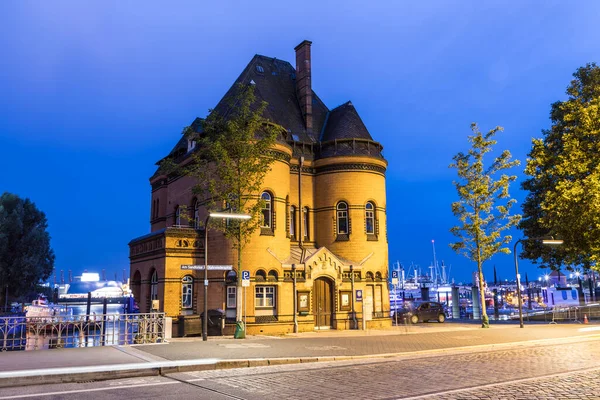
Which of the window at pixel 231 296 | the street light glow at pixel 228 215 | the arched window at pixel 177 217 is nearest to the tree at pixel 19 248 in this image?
the arched window at pixel 177 217

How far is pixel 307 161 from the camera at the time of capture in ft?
109

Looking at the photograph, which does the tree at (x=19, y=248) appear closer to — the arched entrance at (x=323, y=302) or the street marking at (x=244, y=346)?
the arched entrance at (x=323, y=302)

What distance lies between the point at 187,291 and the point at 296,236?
8.18 meters

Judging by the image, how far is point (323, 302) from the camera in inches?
1208

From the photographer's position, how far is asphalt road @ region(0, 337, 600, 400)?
385 inches

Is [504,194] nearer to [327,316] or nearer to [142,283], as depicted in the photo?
[327,316]

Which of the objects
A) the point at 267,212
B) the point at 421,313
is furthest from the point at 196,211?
the point at 421,313

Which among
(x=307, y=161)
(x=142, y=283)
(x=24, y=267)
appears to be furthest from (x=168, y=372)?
(x=24, y=267)

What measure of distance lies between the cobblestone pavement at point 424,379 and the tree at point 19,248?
44252mm

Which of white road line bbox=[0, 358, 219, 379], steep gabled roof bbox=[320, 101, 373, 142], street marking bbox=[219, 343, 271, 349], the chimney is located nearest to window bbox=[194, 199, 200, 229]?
the chimney

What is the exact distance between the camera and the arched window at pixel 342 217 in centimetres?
3281

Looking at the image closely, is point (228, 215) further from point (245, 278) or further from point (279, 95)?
point (279, 95)

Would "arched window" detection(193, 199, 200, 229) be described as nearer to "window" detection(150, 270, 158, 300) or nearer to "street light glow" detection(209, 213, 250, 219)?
"window" detection(150, 270, 158, 300)

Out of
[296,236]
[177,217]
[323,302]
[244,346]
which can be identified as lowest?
[244,346]
